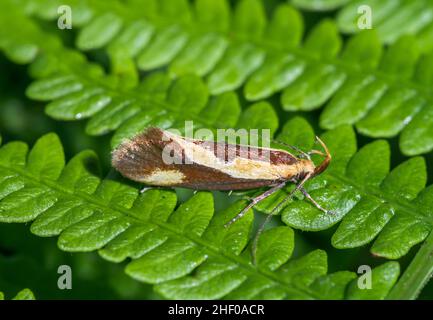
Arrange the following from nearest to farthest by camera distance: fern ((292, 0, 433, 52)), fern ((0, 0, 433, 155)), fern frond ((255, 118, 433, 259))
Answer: fern frond ((255, 118, 433, 259)) < fern ((0, 0, 433, 155)) < fern ((292, 0, 433, 52))

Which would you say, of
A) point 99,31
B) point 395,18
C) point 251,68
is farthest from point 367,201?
point 99,31

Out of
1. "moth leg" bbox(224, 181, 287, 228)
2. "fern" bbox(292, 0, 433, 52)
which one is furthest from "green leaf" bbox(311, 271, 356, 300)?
"fern" bbox(292, 0, 433, 52)

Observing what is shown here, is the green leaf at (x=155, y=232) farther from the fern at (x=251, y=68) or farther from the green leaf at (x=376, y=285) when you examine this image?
the fern at (x=251, y=68)

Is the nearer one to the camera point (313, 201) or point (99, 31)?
point (313, 201)

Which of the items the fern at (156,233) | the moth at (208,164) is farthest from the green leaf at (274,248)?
the moth at (208,164)

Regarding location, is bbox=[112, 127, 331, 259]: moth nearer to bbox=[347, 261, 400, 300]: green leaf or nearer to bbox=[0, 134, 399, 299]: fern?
bbox=[0, 134, 399, 299]: fern

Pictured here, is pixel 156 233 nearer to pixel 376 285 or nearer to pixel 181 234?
pixel 181 234
